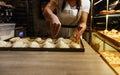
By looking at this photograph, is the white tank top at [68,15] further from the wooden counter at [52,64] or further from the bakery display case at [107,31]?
the wooden counter at [52,64]

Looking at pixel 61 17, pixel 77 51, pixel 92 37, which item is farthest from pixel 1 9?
pixel 77 51

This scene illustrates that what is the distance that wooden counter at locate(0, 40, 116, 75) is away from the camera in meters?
0.92

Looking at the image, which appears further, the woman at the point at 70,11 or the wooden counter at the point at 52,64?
the woman at the point at 70,11

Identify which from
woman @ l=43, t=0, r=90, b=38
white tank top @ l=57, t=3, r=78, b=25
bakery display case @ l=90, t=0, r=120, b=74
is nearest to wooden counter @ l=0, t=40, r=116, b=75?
woman @ l=43, t=0, r=90, b=38

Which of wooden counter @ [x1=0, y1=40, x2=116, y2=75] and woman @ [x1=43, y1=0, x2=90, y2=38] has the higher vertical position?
woman @ [x1=43, y1=0, x2=90, y2=38]

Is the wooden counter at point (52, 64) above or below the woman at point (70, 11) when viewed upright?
below

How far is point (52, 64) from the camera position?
1.06 metres

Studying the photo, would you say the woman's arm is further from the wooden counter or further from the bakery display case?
the bakery display case

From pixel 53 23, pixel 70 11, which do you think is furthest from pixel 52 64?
pixel 70 11

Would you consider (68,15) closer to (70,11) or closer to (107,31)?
(70,11)

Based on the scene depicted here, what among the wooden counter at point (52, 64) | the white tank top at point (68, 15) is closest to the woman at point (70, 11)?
the white tank top at point (68, 15)

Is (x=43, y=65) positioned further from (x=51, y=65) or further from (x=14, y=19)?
(x=14, y=19)

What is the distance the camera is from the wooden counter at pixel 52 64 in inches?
36.3

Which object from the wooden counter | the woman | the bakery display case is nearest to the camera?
the wooden counter
